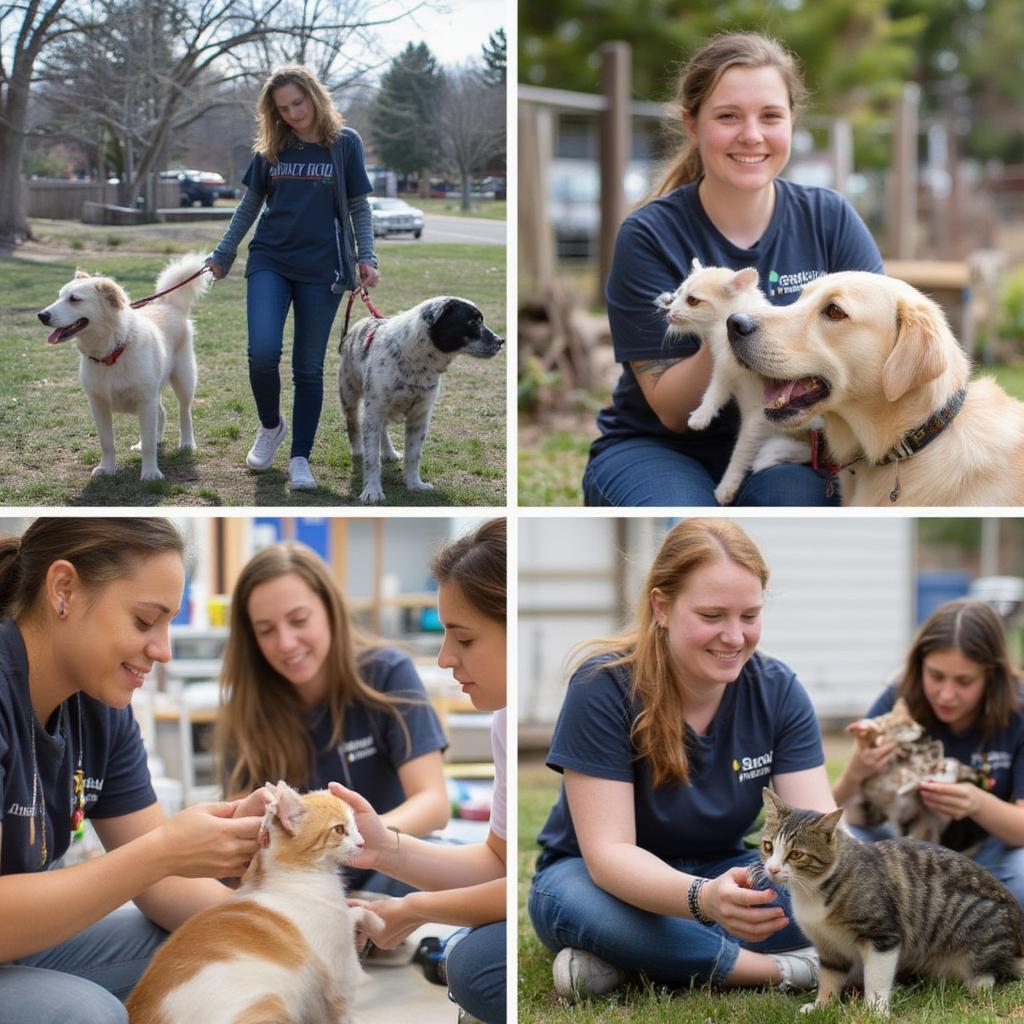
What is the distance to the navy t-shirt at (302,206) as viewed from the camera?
302 cm

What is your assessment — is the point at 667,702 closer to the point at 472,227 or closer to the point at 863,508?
the point at 863,508

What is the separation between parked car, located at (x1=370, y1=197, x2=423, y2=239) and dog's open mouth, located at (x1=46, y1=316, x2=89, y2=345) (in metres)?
0.78

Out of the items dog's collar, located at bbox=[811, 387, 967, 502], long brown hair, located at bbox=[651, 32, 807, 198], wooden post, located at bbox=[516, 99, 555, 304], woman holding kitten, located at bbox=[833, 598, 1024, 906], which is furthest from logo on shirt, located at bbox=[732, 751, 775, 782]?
wooden post, located at bbox=[516, 99, 555, 304]

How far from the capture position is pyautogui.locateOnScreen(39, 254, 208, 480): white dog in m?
3.10

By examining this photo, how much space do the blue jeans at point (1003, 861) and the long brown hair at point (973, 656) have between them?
0.32 metres

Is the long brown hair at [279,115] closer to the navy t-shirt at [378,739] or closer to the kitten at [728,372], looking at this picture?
the kitten at [728,372]

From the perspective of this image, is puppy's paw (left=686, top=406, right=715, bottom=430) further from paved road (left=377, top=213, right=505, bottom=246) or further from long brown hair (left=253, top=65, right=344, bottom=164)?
long brown hair (left=253, top=65, right=344, bottom=164)

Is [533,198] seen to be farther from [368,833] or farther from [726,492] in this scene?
[368,833]

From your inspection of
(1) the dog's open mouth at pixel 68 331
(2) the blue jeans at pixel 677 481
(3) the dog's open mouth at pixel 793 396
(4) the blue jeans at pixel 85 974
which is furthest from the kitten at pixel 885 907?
(1) the dog's open mouth at pixel 68 331

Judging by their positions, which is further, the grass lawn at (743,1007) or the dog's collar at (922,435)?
the dog's collar at (922,435)

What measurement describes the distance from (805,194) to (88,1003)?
100 inches

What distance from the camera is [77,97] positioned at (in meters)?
3.08

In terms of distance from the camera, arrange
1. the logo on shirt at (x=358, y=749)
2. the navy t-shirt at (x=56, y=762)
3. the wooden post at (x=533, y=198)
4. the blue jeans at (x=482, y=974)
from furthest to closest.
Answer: the wooden post at (x=533, y=198) → the logo on shirt at (x=358, y=749) → the blue jeans at (x=482, y=974) → the navy t-shirt at (x=56, y=762)

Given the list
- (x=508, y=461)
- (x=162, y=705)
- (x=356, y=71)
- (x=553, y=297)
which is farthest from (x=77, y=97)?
(x=553, y=297)
